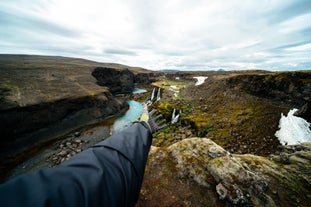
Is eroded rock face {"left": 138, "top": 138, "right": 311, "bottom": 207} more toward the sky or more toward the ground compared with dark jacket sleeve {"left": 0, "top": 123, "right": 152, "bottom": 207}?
more toward the ground

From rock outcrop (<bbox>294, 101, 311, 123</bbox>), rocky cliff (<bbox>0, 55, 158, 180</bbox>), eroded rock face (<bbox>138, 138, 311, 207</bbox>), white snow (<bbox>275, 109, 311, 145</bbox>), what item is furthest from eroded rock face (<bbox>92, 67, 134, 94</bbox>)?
rock outcrop (<bbox>294, 101, 311, 123</bbox>)

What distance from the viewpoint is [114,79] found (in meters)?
57.0

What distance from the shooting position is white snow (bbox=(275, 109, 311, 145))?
915 cm

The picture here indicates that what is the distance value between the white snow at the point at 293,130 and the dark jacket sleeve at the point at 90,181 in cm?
1281

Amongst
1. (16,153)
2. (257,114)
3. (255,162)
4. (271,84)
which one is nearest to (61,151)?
(16,153)

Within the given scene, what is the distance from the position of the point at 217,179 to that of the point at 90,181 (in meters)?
4.51

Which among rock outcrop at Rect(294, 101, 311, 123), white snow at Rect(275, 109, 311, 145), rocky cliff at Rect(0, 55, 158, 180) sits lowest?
rocky cliff at Rect(0, 55, 158, 180)

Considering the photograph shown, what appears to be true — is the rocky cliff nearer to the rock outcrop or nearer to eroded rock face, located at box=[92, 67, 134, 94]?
eroded rock face, located at box=[92, 67, 134, 94]

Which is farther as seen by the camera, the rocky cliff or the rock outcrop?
the rocky cliff

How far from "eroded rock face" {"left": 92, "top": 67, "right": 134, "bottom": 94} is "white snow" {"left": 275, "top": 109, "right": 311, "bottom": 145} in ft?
169

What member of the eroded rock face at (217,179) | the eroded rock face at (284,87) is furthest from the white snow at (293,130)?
the eroded rock face at (217,179)

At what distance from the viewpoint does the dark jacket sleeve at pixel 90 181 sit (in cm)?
115

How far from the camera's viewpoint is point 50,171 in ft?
4.65

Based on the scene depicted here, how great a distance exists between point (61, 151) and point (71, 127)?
282 inches
